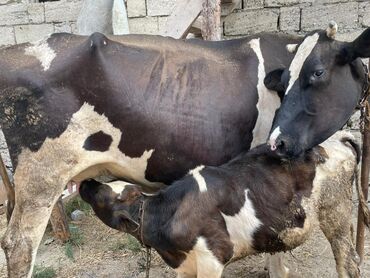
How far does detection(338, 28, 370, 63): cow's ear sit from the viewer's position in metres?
2.46

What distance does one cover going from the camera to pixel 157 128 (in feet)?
9.12

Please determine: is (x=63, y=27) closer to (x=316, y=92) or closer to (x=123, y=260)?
(x=123, y=260)

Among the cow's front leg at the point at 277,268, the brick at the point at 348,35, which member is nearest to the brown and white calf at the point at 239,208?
the cow's front leg at the point at 277,268

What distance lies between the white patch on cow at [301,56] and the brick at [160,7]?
268cm

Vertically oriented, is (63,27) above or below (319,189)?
above

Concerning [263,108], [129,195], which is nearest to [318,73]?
[263,108]

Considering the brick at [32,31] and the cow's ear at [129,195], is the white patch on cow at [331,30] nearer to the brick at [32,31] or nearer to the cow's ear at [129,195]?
the cow's ear at [129,195]

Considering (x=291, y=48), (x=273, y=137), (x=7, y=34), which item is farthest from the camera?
(x=7, y=34)

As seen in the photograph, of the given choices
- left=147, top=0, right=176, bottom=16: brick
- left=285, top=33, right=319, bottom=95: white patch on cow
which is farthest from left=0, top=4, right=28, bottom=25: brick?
left=285, top=33, right=319, bottom=95: white patch on cow

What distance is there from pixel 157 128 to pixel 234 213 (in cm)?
68

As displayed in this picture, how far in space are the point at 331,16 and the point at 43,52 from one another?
3.09 m

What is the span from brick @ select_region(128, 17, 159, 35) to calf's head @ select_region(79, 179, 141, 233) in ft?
9.15

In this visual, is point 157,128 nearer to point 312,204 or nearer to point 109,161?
point 109,161

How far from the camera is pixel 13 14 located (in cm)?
590
